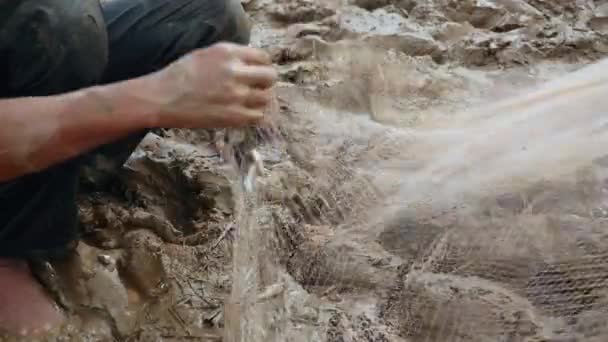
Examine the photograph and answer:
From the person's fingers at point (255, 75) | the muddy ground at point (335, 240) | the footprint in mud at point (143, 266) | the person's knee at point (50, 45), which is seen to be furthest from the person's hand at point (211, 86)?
the footprint in mud at point (143, 266)

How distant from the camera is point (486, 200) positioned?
4.91 feet

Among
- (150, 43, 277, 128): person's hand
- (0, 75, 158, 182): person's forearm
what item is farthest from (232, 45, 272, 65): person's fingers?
(0, 75, 158, 182): person's forearm

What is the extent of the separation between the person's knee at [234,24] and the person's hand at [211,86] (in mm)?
471

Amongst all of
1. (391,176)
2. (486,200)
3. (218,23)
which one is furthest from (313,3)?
(486,200)

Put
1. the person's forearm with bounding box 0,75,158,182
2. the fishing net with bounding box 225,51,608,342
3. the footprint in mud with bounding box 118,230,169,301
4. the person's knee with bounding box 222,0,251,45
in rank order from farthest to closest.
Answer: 1. the person's knee with bounding box 222,0,251,45
2. the footprint in mud with bounding box 118,230,169,301
3. the fishing net with bounding box 225,51,608,342
4. the person's forearm with bounding box 0,75,158,182

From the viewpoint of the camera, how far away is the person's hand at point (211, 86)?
1.26m

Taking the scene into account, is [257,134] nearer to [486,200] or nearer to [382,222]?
[382,222]

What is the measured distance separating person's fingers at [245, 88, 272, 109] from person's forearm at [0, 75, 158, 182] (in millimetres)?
146

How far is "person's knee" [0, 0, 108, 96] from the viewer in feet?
4.52

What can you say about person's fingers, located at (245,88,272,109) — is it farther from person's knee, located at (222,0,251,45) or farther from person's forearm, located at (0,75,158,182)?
person's knee, located at (222,0,251,45)

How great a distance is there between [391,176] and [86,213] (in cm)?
66

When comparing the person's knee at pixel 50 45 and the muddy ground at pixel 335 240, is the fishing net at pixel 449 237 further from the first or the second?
the person's knee at pixel 50 45

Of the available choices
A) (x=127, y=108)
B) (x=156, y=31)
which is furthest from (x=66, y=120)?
(x=156, y=31)

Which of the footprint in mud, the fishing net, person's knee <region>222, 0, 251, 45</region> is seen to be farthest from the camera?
person's knee <region>222, 0, 251, 45</region>
